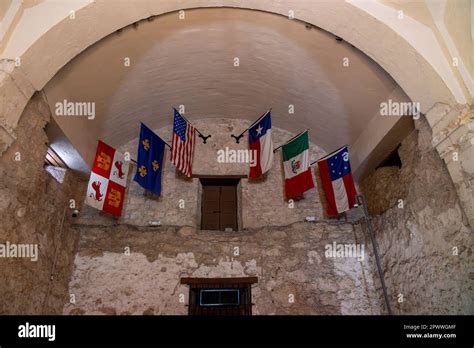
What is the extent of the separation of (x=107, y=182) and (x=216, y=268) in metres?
2.30

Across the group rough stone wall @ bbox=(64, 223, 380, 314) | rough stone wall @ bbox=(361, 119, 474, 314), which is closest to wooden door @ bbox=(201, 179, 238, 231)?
rough stone wall @ bbox=(64, 223, 380, 314)

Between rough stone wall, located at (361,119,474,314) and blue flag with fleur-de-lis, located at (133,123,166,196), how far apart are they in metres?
3.87

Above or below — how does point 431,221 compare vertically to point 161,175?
below

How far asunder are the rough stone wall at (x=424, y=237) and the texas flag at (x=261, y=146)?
207 cm

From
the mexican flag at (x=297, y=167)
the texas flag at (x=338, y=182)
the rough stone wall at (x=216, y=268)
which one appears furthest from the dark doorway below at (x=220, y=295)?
the texas flag at (x=338, y=182)

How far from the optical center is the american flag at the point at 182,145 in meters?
5.71

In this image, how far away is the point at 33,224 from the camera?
448cm

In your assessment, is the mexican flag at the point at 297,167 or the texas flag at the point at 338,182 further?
the mexican flag at the point at 297,167

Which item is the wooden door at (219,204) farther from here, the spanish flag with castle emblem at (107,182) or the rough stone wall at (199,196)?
the spanish flag with castle emblem at (107,182)

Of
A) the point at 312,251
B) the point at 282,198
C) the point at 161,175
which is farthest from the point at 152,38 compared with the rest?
the point at 312,251

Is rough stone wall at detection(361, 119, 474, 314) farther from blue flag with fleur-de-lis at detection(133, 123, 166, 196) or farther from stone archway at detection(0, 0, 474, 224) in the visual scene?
blue flag with fleur-de-lis at detection(133, 123, 166, 196)
